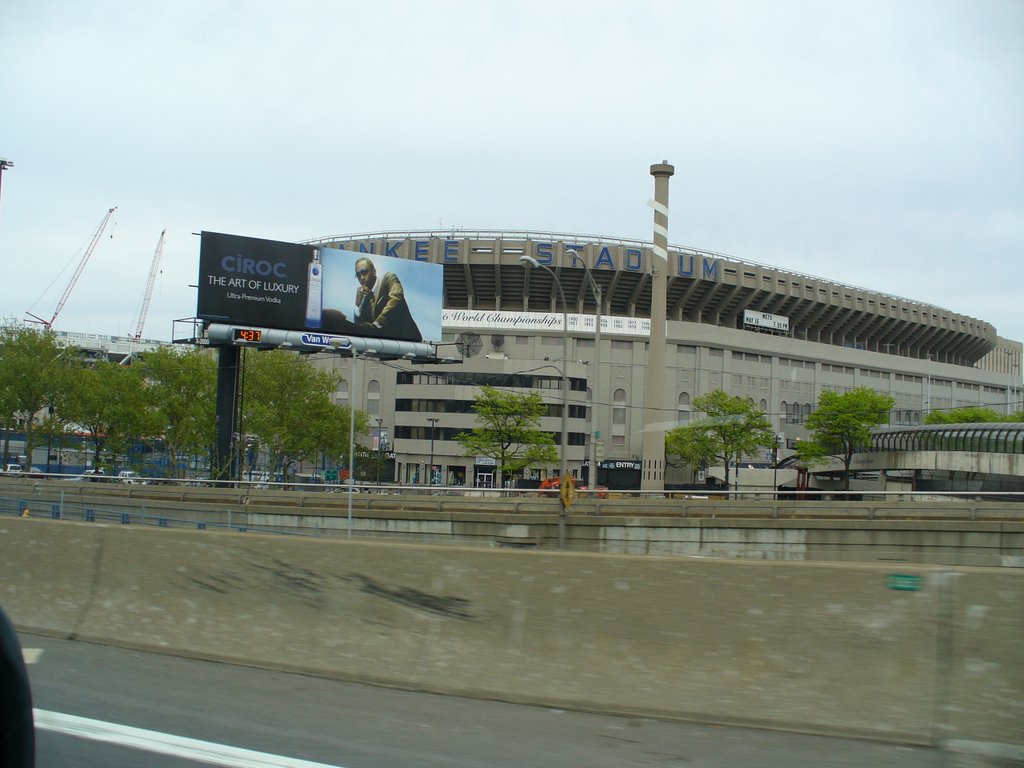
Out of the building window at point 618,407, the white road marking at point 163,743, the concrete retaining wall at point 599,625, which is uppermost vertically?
the building window at point 618,407

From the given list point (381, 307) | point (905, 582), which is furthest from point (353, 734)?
point (381, 307)

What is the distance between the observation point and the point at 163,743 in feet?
18.9

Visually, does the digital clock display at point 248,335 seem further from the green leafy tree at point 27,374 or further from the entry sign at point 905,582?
the entry sign at point 905,582

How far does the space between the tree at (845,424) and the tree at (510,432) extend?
788 inches

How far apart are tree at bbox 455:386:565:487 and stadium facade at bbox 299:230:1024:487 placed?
Result: 929 cm

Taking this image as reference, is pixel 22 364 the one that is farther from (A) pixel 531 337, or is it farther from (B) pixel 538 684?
(B) pixel 538 684

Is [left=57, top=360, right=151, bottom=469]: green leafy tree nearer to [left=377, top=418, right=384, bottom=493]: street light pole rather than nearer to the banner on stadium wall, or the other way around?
[left=377, top=418, right=384, bottom=493]: street light pole

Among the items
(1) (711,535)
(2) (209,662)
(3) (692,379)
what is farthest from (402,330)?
(3) (692,379)

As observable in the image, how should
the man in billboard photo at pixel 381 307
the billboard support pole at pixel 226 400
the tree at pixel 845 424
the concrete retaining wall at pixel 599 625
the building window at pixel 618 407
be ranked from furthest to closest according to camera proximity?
the building window at pixel 618 407 < the tree at pixel 845 424 < the man in billboard photo at pixel 381 307 < the billboard support pole at pixel 226 400 < the concrete retaining wall at pixel 599 625

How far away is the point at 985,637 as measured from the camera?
561 centimetres

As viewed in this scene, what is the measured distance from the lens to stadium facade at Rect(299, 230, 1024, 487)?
3366 inches

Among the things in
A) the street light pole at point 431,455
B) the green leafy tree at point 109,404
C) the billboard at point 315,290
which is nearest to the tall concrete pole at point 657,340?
the billboard at point 315,290

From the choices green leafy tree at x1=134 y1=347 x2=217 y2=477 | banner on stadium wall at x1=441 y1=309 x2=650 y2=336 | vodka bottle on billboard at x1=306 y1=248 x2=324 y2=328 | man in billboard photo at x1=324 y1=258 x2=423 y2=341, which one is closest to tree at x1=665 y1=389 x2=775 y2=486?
banner on stadium wall at x1=441 y1=309 x2=650 y2=336

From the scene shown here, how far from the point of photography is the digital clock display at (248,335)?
45.5 m
